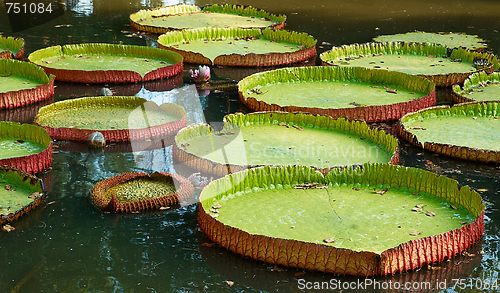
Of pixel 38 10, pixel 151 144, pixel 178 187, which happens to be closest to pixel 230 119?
pixel 151 144

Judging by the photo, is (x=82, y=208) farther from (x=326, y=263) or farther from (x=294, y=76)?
(x=294, y=76)

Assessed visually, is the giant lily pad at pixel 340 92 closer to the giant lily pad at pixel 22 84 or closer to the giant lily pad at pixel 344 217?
the giant lily pad at pixel 344 217

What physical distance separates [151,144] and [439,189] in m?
3.10

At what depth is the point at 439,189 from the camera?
15.5 ft

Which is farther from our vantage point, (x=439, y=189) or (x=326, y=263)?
(x=439, y=189)

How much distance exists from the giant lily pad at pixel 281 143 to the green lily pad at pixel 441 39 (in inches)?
210

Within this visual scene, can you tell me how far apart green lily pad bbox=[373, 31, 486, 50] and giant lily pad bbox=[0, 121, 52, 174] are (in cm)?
725

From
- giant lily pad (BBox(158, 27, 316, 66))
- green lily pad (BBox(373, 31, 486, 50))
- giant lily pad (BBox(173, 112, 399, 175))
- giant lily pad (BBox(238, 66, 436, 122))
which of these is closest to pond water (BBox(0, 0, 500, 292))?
giant lily pad (BBox(173, 112, 399, 175))

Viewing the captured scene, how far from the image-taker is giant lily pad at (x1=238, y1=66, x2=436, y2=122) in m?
7.04

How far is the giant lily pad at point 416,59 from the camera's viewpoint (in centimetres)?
879

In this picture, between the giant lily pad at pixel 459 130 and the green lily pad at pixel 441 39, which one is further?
the green lily pad at pixel 441 39

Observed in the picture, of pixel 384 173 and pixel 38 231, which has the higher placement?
pixel 384 173

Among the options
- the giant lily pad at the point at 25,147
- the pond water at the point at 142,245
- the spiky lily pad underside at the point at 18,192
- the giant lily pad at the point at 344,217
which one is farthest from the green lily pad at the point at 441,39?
the spiky lily pad underside at the point at 18,192

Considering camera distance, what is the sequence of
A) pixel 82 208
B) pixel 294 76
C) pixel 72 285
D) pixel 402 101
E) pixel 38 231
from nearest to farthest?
1. pixel 72 285
2. pixel 38 231
3. pixel 82 208
4. pixel 402 101
5. pixel 294 76
